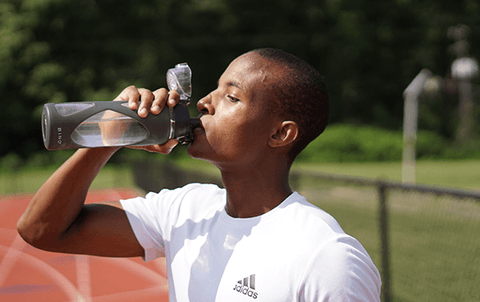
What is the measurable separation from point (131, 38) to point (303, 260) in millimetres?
39013

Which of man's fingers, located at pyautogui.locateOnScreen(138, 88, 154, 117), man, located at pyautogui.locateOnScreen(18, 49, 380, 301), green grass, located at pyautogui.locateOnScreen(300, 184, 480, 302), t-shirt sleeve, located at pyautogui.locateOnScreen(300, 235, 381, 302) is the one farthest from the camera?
green grass, located at pyautogui.locateOnScreen(300, 184, 480, 302)

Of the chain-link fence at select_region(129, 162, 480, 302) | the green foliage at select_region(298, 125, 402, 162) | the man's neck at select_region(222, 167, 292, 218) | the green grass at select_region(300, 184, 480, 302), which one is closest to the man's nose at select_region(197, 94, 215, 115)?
the man's neck at select_region(222, 167, 292, 218)

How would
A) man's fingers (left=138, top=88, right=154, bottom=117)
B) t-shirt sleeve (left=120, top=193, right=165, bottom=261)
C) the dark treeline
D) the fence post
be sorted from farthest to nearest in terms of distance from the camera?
the dark treeline
the fence post
t-shirt sleeve (left=120, top=193, right=165, bottom=261)
man's fingers (left=138, top=88, right=154, bottom=117)

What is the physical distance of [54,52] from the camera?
3603 cm

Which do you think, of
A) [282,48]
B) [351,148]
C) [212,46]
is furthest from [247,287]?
[282,48]

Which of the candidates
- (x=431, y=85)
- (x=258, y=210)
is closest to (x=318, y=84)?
(x=258, y=210)

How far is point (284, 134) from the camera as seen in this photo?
169cm

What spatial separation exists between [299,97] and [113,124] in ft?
2.13

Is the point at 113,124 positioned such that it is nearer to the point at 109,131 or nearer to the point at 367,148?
the point at 109,131

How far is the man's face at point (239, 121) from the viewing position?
1622mm

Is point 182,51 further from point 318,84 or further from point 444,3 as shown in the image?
point 318,84

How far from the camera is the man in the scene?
4.71 feet

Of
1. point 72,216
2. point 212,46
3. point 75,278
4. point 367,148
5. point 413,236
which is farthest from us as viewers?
point 212,46

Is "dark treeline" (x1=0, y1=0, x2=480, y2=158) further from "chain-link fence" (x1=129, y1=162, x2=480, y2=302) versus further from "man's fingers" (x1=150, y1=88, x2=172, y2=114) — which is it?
"man's fingers" (x1=150, y1=88, x2=172, y2=114)
